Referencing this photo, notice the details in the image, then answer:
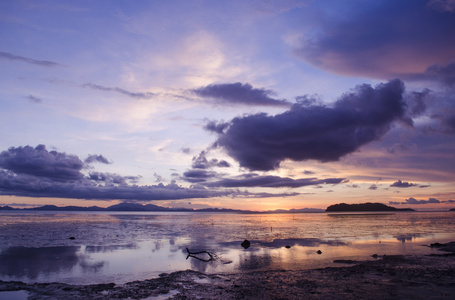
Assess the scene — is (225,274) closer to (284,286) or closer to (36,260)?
(284,286)

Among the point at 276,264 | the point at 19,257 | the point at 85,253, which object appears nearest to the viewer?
the point at 276,264

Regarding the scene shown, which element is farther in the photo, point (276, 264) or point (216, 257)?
point (216, 257)

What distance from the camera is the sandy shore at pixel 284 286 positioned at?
19594 millimetres

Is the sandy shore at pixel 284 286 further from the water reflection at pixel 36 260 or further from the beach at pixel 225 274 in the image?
the water reflection at pixel 36 260

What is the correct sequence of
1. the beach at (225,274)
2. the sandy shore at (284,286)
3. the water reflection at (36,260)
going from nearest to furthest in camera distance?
the sandy shore at (284,286) → the beach at (225,274) → the water reflection at (36,260)

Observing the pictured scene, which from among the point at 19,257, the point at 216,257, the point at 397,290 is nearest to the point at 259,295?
the point at 397,290

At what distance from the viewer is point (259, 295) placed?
19.6 meters

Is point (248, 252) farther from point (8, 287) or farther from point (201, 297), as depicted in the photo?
point (8, 287)

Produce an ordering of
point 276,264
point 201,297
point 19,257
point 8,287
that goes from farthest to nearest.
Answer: point 19,257 < point 276,264 < point 8,287 < point 201,297

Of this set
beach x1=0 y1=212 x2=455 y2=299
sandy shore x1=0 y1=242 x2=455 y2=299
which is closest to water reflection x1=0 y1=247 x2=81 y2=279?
beach x1=0 y1=212 x2=455 y2=299

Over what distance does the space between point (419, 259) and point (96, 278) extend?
32991 millimetres

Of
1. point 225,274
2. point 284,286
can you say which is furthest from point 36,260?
point 284,286

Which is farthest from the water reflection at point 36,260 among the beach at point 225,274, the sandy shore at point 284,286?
the sandy shore at point 284,286

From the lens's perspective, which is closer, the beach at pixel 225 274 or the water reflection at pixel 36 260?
the beach at pixel 225 274
